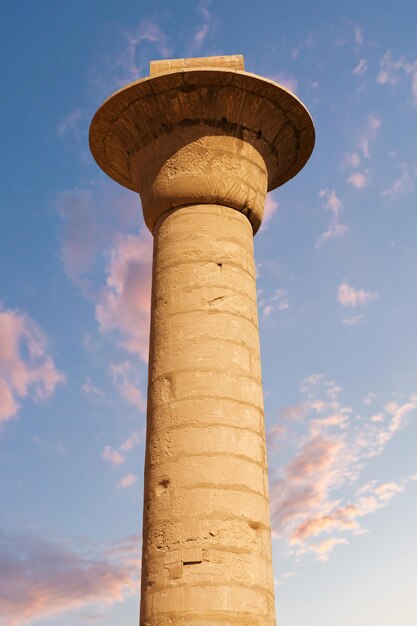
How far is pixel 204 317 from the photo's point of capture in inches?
268

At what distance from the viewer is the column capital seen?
760cm

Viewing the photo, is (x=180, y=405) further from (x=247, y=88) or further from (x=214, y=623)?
(x=247, y=88)

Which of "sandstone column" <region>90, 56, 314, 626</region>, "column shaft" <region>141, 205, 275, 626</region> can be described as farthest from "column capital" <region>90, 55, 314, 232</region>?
"column shaft" <region>141, 205, 275, 626</region>

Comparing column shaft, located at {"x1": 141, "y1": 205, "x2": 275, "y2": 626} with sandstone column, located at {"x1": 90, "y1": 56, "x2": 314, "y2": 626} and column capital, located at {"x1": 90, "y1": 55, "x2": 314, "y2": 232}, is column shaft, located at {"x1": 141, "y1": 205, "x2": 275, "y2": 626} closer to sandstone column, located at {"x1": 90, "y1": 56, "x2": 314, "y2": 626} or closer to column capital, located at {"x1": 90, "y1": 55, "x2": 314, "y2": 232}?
sandstone column, located at {"x1": 90, "y1": 56, "x2": 314, "y2": 626}

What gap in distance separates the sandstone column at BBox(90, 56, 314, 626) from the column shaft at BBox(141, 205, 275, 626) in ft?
0.04

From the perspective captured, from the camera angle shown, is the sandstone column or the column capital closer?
the sandstone column

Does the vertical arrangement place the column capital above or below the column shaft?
above

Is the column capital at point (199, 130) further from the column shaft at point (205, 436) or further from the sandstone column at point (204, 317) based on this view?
the column shaft at point (205, 436)

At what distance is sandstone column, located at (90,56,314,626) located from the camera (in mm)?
5855

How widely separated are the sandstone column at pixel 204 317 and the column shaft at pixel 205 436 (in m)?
Result: 0.01

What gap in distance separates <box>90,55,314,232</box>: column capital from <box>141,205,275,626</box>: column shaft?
0.32 meters

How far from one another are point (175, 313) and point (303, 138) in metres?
3.24

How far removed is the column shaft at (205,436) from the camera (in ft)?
18.9

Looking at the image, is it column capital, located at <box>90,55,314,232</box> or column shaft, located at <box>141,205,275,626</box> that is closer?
column shaft, located at <box>141,205,275,626</box>
